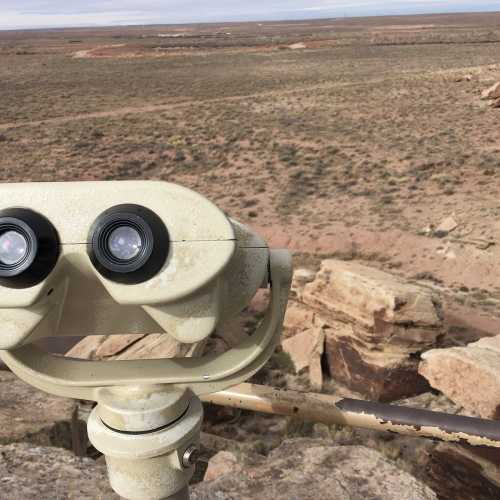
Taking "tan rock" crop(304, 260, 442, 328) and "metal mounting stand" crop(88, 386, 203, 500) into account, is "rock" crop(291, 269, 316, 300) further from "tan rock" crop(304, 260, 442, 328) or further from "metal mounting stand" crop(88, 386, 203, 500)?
"metal mounting stand" crop(88, 386, 203, 500)

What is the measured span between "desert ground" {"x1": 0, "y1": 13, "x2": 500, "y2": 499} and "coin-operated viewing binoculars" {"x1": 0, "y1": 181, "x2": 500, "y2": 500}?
2361 mm

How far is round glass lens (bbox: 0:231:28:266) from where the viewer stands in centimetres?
131

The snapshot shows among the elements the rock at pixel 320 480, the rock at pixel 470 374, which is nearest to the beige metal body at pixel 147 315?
the rock at pixel 320 480

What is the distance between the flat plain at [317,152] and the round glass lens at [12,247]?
683cm

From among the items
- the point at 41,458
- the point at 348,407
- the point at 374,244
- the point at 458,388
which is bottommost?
the point at 374,244

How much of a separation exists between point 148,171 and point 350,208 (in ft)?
20.8

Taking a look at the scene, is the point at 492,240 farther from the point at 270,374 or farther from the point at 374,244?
the point at 270,374

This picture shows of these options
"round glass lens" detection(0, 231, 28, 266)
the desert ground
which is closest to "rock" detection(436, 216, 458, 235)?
the desert ground

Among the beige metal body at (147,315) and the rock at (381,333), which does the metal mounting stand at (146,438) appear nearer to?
the beige metal body at (147,315)

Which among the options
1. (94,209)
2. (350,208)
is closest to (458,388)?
(94,209)

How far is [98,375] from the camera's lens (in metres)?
1.66

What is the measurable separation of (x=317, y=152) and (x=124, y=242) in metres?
15.0

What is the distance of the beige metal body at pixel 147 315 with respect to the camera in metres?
1.35

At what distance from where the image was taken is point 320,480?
287cm
